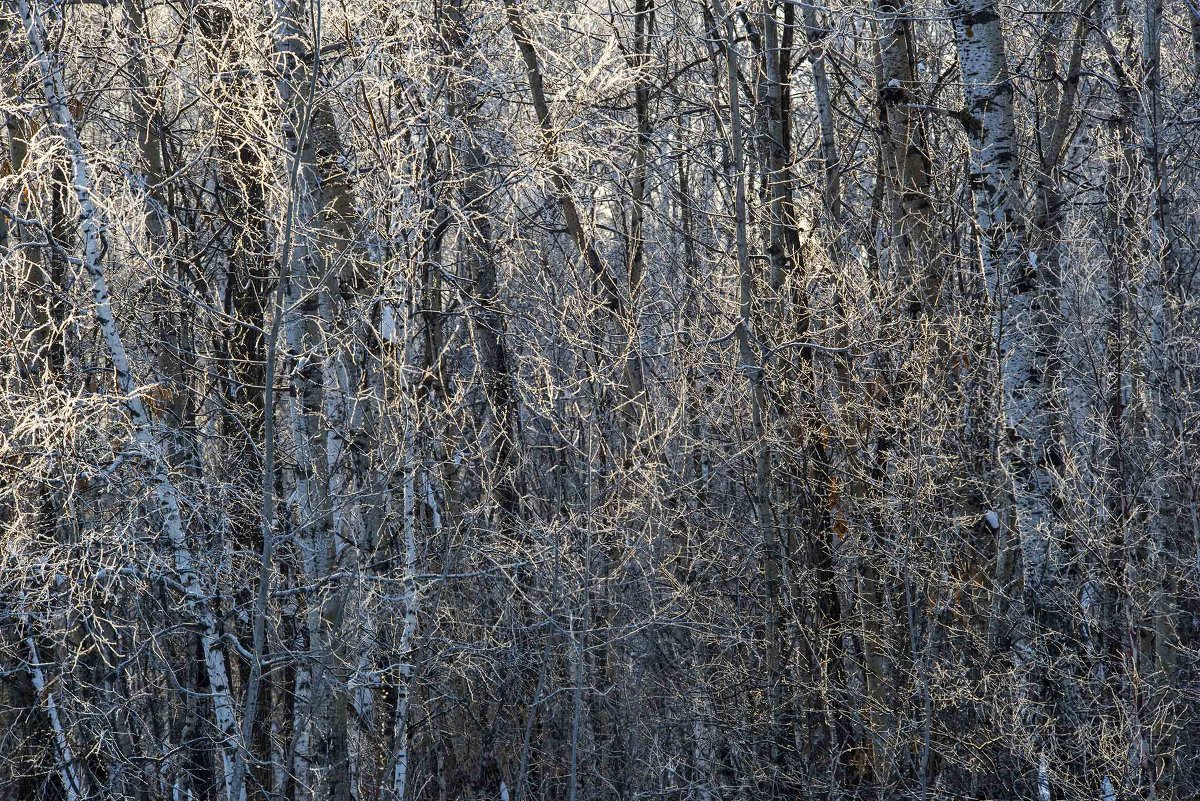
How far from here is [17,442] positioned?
7.15 metres

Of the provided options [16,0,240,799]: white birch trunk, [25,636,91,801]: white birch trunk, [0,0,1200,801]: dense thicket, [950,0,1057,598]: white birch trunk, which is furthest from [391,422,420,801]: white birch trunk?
[950,0,1057,598]: white birch trunk

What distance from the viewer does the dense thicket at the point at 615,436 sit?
6918 mm

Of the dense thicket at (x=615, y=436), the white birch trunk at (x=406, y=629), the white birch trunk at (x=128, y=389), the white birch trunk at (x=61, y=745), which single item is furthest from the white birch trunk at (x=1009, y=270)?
the white birch trunk at (x=61, y=745)

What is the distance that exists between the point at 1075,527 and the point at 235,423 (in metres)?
6.76

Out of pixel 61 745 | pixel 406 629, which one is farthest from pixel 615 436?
pixel 61 745

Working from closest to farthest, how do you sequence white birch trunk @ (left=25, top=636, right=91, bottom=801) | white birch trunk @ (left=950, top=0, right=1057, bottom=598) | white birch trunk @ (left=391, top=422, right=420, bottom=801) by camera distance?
white birch trunk @ (left=950, top=0, right=1057, bottom=598), white birch trunk @ (left=391, top=422, right=420, bottom=801), white birch trunk @ (left=25, top=636, right=91, bottom=801)

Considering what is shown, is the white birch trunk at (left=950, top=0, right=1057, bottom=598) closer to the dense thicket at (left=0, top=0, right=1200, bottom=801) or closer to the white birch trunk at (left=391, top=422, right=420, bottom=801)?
the dense thicket at (left=0, top=0, right=1200, bottom=801)

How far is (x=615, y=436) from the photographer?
9.52 meters

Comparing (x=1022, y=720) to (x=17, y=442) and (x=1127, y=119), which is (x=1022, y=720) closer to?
(x=1127, y=119)

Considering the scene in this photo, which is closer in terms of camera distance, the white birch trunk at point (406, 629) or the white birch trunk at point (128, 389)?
the white birch trunk at point (128, 389)

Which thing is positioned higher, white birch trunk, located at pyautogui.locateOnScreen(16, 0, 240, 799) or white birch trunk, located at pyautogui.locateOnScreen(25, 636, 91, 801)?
white birch trunk, located at pyautogui.locateOnScreen(16, 0, 240, 799)

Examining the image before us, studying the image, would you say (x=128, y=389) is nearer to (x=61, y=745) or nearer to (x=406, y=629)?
(x=406, y=629)

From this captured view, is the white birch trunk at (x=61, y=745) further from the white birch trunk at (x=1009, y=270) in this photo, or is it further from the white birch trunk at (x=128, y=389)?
the white birch trunk at (x=1009, y=270)

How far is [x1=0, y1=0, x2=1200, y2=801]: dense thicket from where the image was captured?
22.7ft
